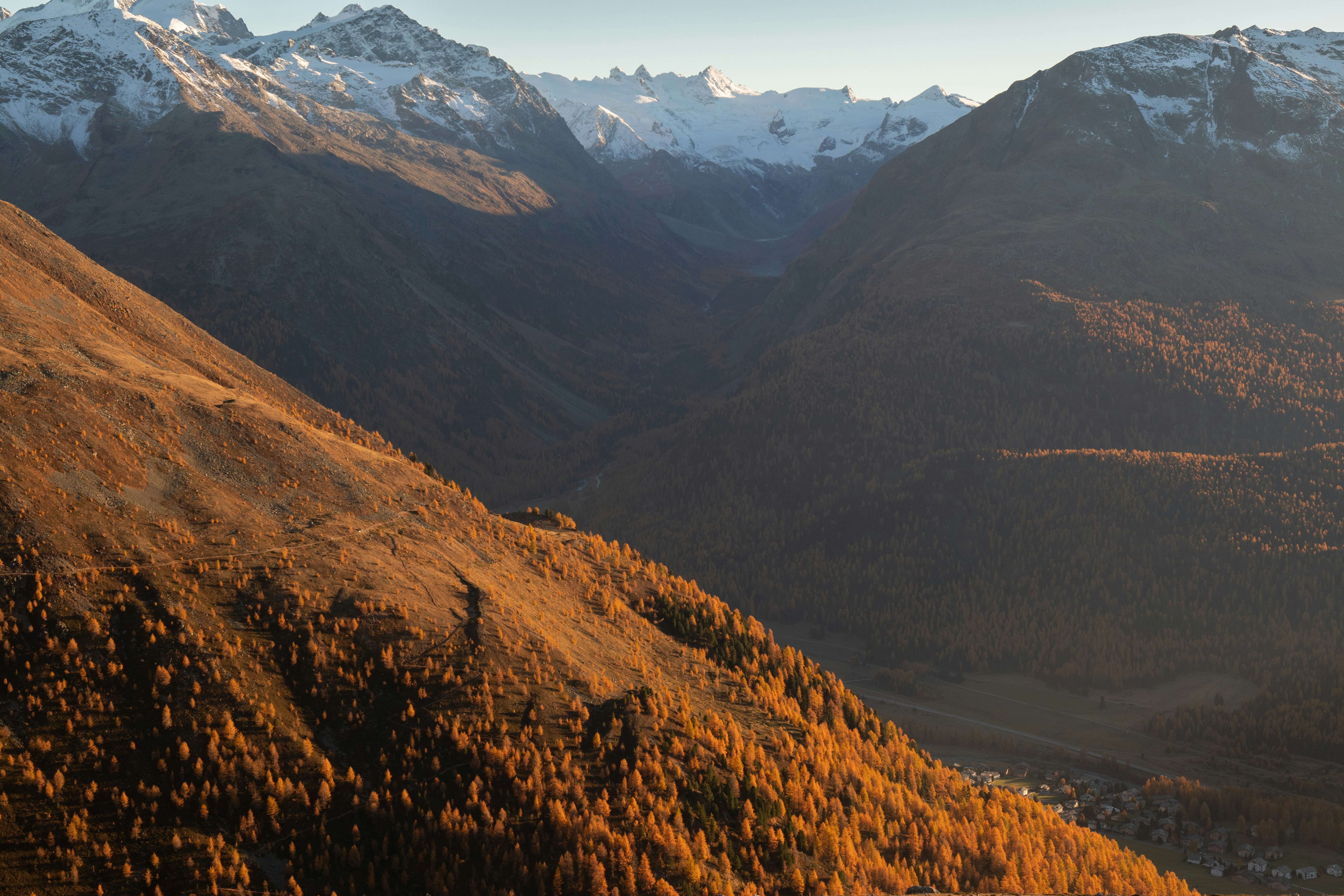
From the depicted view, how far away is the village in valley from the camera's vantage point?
75.8 meters

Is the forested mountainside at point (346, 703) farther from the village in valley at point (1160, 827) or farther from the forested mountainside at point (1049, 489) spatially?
the forested mountainside at point (1049, 489)

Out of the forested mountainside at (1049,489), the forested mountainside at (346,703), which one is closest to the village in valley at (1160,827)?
the forested mountainside at (346,703)

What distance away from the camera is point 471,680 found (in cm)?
5519

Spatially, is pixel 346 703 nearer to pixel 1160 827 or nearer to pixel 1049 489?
pixel 1160 827

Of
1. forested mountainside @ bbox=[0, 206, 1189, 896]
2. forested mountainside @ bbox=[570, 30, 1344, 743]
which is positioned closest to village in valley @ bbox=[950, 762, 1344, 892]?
forested mountainside @ bbox=[0, 206, 1189, 896]

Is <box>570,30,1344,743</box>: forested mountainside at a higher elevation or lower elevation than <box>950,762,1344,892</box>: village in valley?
higher

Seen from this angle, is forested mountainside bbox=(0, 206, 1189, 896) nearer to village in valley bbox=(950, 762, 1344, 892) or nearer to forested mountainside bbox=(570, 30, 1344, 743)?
village in valley bbox=(950, 762, 1344, 892)

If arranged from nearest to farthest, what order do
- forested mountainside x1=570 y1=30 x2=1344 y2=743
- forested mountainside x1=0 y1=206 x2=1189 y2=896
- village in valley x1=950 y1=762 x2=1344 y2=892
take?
forested mountainside x1=0 y1=206 x2=1189 y2=896, village in valley x1=950 y1=762 x2=1344 y2=892, forested mountainside x1=570 y1=30 x2=1344 y2=743

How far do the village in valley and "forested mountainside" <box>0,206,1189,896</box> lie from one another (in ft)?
36.8

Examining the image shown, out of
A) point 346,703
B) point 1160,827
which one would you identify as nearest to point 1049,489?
point 1160,827

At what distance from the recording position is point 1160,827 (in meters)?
82.9

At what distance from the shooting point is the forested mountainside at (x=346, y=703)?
141 feet

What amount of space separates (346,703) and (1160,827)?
72156mm

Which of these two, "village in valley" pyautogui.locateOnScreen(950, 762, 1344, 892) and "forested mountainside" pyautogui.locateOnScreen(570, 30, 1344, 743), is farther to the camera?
"forested mountainside" pyautogui.locateOnScreen(570, 30, 1344, 743)
